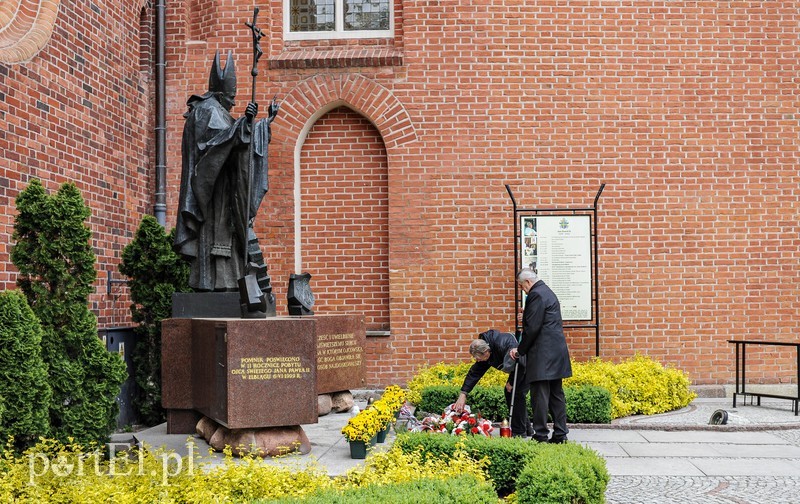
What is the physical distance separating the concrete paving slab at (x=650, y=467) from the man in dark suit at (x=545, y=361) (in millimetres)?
563

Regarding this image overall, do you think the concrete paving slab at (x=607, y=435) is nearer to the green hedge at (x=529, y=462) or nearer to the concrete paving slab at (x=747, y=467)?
the concrete paving slab at (x=747, y=467)

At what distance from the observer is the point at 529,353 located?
8.82 m

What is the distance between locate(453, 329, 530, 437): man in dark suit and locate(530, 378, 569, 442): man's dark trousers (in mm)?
295

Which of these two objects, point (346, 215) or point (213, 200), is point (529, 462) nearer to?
point (213, 200)

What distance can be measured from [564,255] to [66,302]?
710 centimetres

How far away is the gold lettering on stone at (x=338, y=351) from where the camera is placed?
10.6 meters

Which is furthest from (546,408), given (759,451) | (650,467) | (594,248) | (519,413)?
(594,248)

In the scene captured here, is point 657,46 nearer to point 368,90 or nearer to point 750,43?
point 750,43

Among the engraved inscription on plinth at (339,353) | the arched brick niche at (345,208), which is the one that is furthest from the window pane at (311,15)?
the engraved inscription on plinth at (339,353)

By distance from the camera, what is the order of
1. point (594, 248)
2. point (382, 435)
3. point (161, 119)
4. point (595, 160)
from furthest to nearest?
point (161, 119)
point (595, 160)
point (594, 248)
point (382, 435)

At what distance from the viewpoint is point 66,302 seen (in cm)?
830

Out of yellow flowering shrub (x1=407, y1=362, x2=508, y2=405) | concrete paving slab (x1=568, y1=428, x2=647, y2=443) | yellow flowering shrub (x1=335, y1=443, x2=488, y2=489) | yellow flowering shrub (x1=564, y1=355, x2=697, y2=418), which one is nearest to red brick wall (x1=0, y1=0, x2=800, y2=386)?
yellow flowering shrub (x1=407, y1=362, x2=508, y2=405)

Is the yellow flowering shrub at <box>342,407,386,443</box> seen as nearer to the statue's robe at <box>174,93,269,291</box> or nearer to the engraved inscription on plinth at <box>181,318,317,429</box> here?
the engraved inscription on plinth at <box>181,318,317,429</box>

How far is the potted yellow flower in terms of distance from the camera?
25.5 feet
